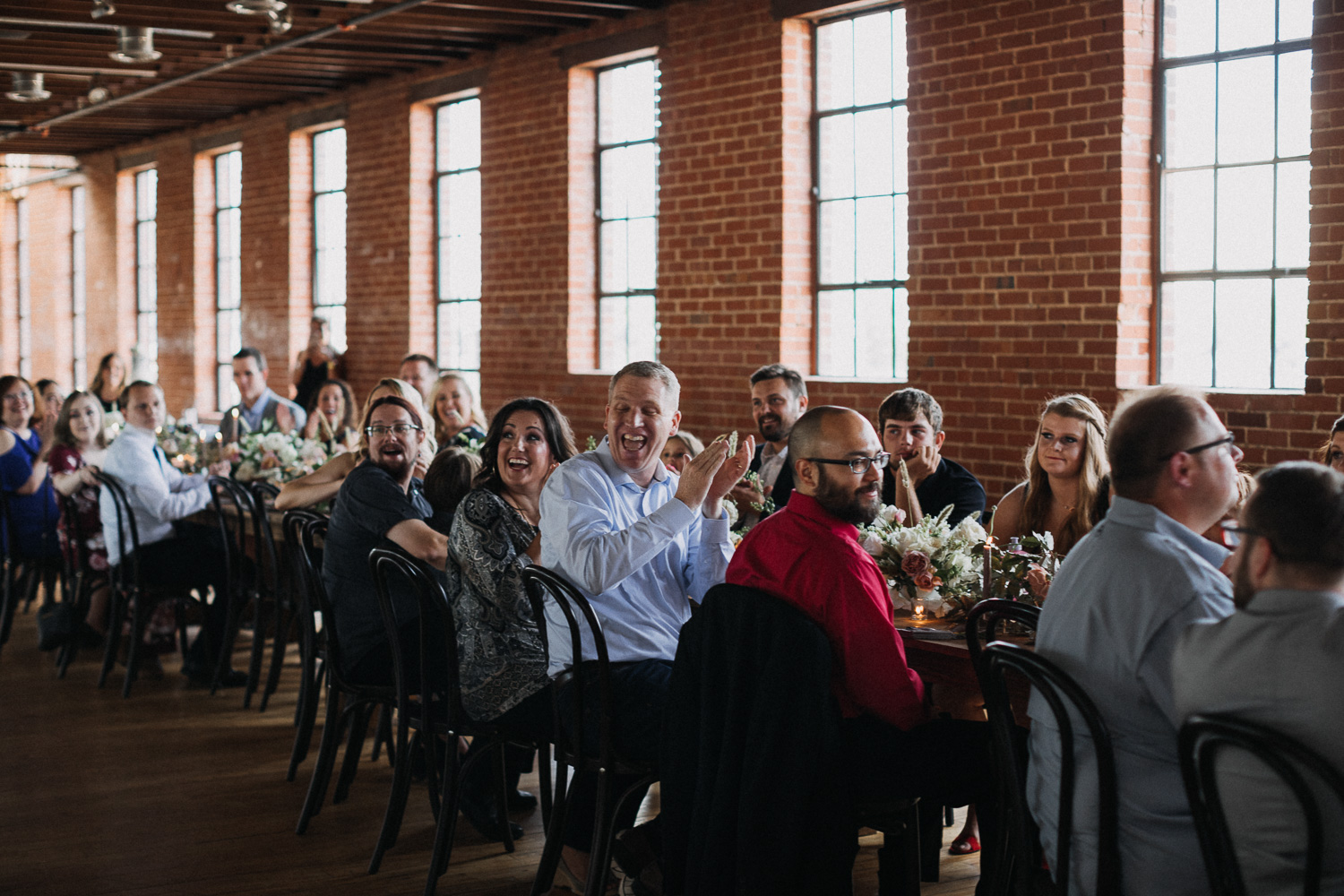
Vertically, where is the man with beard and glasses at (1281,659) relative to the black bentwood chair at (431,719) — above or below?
above

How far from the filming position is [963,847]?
3.96 meters

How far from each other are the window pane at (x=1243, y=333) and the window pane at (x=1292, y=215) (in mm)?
144

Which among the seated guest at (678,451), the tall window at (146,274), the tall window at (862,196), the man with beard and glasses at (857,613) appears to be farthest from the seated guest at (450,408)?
the tall window at (146,274)

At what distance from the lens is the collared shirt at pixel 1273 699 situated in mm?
1812

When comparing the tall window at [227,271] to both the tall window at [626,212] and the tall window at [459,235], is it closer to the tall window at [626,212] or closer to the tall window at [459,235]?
the tall window at [459,235]

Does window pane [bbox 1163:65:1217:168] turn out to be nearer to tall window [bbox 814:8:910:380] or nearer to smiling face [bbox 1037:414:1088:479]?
tall window [bbox 814:8:910:380]

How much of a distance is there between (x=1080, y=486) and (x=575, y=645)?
1743 millimetres

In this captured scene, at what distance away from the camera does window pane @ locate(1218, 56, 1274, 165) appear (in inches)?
216

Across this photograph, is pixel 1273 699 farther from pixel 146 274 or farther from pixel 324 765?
pixel 146 274

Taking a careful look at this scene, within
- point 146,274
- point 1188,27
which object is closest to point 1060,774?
point 1188,27

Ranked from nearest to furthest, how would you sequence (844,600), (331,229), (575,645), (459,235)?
(844,600) < (575,645) < (459,235) < (331,229)

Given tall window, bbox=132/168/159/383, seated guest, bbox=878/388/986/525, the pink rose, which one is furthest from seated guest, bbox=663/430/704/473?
tall window, bbox=132/168/159/383

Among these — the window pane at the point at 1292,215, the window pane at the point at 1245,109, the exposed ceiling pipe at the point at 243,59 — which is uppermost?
the exposed ceiling pipe at the point at 243,59

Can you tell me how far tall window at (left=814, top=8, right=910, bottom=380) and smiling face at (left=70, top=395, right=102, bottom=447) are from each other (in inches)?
147
